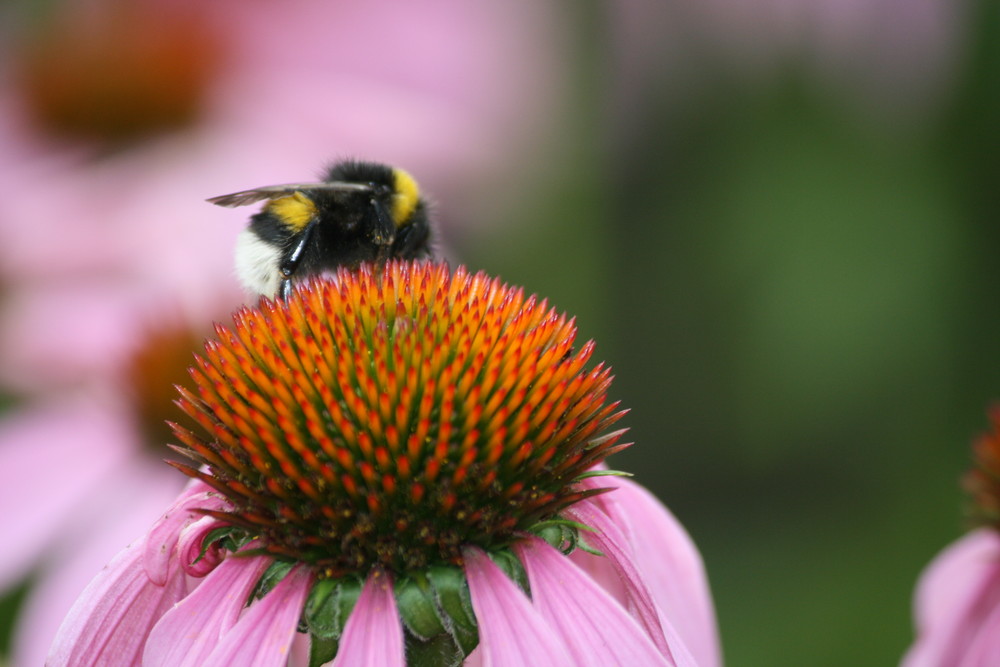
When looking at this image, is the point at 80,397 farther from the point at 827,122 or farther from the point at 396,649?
the point at 827,122

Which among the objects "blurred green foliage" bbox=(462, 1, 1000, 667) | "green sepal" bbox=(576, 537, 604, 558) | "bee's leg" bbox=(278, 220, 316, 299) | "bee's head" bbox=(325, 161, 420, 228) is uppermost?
"bee's head" bbox=(325, 161, 420, 228)

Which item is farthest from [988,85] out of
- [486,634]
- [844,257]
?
[486,634]

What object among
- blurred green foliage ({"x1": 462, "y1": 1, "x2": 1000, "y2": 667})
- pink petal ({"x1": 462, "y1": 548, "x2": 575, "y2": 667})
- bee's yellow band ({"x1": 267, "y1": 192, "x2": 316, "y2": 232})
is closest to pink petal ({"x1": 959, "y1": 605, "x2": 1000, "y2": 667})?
pink petal ({"x1": 462, "y1": 548, "x2": 575, "y2": 667})

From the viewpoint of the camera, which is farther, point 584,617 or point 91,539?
point 91,539

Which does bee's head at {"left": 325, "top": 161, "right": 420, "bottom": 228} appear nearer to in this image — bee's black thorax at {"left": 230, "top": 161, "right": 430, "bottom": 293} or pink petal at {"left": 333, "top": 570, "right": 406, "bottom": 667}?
bee's black thorax at {"left": 230, "top": 161, "right": 430, "bottom": 293}

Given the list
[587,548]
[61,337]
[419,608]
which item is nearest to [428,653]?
[419,608]

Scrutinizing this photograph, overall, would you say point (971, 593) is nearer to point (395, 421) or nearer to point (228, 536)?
point (395, 421)

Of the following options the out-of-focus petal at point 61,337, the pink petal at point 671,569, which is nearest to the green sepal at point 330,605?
the pink petal at point 671,569
